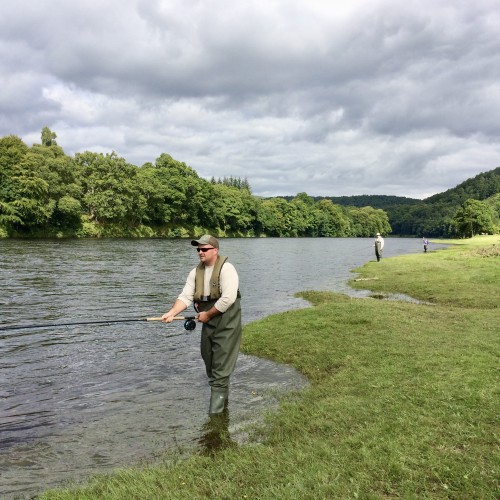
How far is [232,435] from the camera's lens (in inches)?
326

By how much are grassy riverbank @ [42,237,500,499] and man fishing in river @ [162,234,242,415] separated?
4.66 feet

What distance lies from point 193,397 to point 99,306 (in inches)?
527

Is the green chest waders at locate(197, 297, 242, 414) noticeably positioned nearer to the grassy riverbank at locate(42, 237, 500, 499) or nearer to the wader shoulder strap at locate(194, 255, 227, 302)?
the wader shoulder strap at locate(194, 255, 227, 302)

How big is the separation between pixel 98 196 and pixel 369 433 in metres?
96.7

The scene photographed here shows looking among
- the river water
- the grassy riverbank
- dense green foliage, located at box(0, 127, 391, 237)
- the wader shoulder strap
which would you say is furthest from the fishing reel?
dense green foliage, located at box(0, 127, 391, 237)

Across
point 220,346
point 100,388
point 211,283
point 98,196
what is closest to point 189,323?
point 220,346

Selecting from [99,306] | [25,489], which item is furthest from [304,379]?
[99,306]

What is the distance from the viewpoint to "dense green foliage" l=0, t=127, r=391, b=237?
77.4m

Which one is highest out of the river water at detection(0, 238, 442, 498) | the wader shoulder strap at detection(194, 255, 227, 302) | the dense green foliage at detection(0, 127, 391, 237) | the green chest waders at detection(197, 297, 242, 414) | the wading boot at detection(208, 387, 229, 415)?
the dense green foliage at detection(0, 127, 391, 237)

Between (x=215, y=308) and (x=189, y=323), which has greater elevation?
(x=215, y=308)

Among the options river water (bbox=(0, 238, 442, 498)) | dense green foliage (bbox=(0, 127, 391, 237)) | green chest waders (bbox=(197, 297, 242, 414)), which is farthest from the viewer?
dense green foliage (bbox=(0, 127, 391, 237))

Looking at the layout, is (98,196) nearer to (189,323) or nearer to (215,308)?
(189,323)

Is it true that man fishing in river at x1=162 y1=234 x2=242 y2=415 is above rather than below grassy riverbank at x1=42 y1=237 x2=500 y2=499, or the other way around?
above

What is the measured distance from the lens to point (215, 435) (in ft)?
27.5
